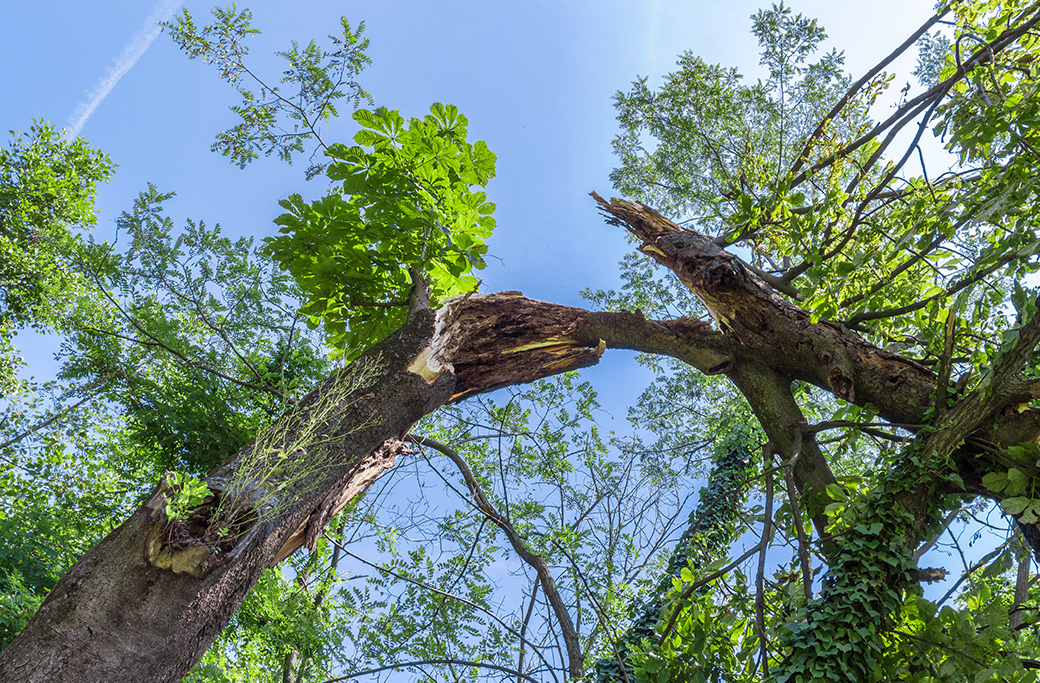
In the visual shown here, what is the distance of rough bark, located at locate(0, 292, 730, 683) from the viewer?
2.04 m

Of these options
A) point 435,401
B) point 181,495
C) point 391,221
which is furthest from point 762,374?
point 181,495

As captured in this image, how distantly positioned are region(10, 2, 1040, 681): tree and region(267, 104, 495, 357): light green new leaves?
0.01 m

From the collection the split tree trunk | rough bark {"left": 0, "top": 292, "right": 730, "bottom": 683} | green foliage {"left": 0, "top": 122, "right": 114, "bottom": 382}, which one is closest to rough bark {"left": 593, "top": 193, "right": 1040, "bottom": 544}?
the split tree trunk

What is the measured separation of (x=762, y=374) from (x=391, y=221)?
234 cm

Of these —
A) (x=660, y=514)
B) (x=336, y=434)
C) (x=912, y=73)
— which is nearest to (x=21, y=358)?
(x=336, y=434)

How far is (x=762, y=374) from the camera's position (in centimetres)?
360

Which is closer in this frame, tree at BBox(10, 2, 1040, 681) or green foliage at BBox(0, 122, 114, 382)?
tree at BBox(10, 2, 1040, 681)

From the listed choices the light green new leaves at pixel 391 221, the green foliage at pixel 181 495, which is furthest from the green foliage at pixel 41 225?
the green foliage at pixel 181 495

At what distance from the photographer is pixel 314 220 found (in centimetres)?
357

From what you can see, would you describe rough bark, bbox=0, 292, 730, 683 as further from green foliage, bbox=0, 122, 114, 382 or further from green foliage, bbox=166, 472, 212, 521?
green foliage, bbox=0, 122, 114, 382

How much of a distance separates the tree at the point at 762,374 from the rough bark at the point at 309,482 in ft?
0.03

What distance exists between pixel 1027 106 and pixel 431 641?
486cm

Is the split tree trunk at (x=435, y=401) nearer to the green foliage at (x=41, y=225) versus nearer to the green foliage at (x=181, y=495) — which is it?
the green foliage at (x=181, y=495)

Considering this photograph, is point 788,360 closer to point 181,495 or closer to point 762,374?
point 762,374
